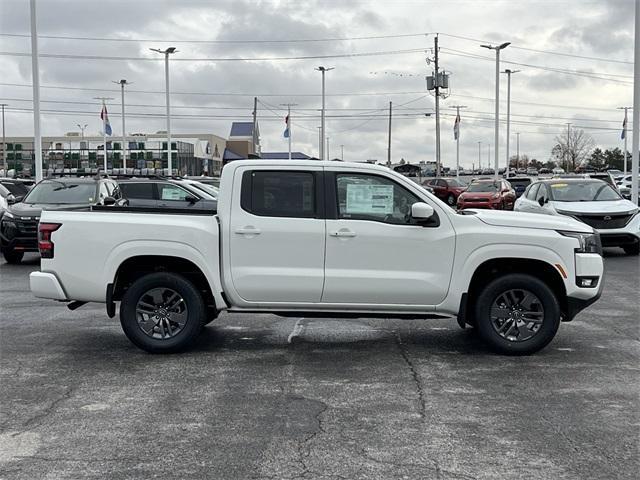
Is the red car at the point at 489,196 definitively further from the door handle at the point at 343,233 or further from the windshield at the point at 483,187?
the door handle at the point at 343,233

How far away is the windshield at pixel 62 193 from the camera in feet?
49.6

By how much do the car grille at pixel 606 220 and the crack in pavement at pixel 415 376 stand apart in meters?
8.41

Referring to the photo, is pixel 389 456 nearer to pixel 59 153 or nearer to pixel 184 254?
pixel 184 254

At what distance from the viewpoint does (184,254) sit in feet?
22.7

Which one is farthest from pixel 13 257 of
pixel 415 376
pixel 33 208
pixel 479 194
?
pixel 479 194

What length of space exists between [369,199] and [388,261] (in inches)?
25.5

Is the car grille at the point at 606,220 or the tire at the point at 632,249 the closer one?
the car grille at the point at 606,220

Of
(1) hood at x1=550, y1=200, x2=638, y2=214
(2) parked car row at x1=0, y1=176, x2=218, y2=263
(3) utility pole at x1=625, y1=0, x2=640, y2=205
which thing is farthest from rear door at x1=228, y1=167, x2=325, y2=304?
(3) utility pole at x1=625, y1=0, x2=640, y2=205

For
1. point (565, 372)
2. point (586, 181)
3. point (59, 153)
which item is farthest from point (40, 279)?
point (59, 153)

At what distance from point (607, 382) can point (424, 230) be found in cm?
209

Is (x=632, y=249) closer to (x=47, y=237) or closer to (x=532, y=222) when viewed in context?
(x=532, y=222)

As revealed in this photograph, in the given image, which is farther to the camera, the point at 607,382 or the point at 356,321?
the point at 356,321

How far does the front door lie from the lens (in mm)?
6844

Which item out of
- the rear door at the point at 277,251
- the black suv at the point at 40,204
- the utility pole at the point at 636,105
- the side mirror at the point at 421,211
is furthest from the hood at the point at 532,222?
the utility pole at the point at 636,105
